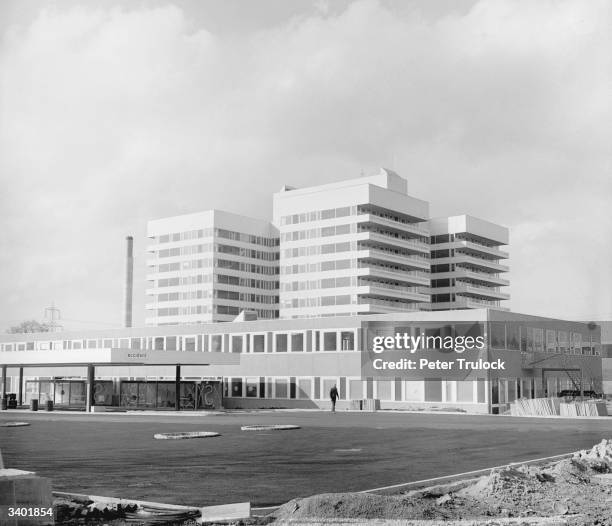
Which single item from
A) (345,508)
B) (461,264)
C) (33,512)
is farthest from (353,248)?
(33,512)

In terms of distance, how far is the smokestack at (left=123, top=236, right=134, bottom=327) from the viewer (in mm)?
130875

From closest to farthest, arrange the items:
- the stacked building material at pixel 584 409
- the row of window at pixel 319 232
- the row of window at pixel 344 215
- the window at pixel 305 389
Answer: the stacked building material at pixel 584 409, the window at pixel 305 389, the row of window at pixel 319 232, the row of window at pixel 344 215

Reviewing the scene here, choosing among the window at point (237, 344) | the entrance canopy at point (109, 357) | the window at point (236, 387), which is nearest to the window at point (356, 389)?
the entrance canopy at point (109, 357)

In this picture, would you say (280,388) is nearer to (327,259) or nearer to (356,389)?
(356,389)

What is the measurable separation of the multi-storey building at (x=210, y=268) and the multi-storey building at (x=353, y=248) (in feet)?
26.6

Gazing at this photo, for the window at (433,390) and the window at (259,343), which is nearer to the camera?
the window at (433,390)

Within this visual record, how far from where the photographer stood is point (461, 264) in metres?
140

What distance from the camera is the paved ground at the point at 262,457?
49.4ft

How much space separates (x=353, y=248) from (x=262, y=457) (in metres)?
106

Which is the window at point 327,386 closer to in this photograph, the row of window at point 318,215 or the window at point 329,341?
the window at point 329,341

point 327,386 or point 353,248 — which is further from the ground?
point 353,248

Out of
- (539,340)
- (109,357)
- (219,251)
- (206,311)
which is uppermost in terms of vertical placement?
(219,251)

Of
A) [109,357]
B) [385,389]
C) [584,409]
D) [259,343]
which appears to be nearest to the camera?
[584,409]

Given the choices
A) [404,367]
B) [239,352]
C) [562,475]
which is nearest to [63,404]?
[239,352]
